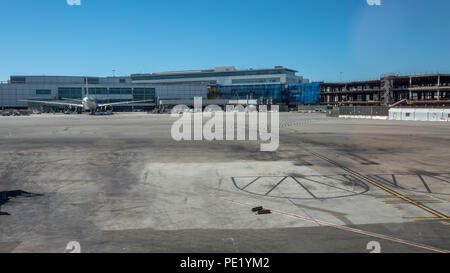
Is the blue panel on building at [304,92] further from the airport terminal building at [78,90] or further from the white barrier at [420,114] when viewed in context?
the white barrier at [420,114]

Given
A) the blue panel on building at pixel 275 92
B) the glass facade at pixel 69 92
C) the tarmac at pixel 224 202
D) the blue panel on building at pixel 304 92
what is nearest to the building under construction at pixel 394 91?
the blue panel on building at pixel 304 92

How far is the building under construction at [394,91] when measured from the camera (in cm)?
11462

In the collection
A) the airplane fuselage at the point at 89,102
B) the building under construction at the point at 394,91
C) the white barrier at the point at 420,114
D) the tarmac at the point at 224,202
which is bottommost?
the tarmac at the point at 224,202

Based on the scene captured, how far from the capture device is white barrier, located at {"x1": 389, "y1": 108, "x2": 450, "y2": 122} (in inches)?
2859

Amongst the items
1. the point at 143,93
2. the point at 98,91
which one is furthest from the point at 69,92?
the point at 143,93

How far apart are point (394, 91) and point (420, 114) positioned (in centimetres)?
5471

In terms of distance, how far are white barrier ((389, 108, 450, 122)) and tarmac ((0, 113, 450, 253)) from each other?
2260 inches

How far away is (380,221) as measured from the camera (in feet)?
38.0

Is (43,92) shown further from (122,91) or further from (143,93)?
(143,93)

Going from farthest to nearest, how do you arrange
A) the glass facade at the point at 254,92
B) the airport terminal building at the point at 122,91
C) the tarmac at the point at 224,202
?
the glass facade at the point at 254,92 → the airport terminal building at the point at 122,91 → the tarmac at the point at 224,202

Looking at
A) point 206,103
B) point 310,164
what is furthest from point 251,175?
point 206,103

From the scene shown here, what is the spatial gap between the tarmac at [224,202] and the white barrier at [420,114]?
57412mm

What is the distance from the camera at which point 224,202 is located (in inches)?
548
